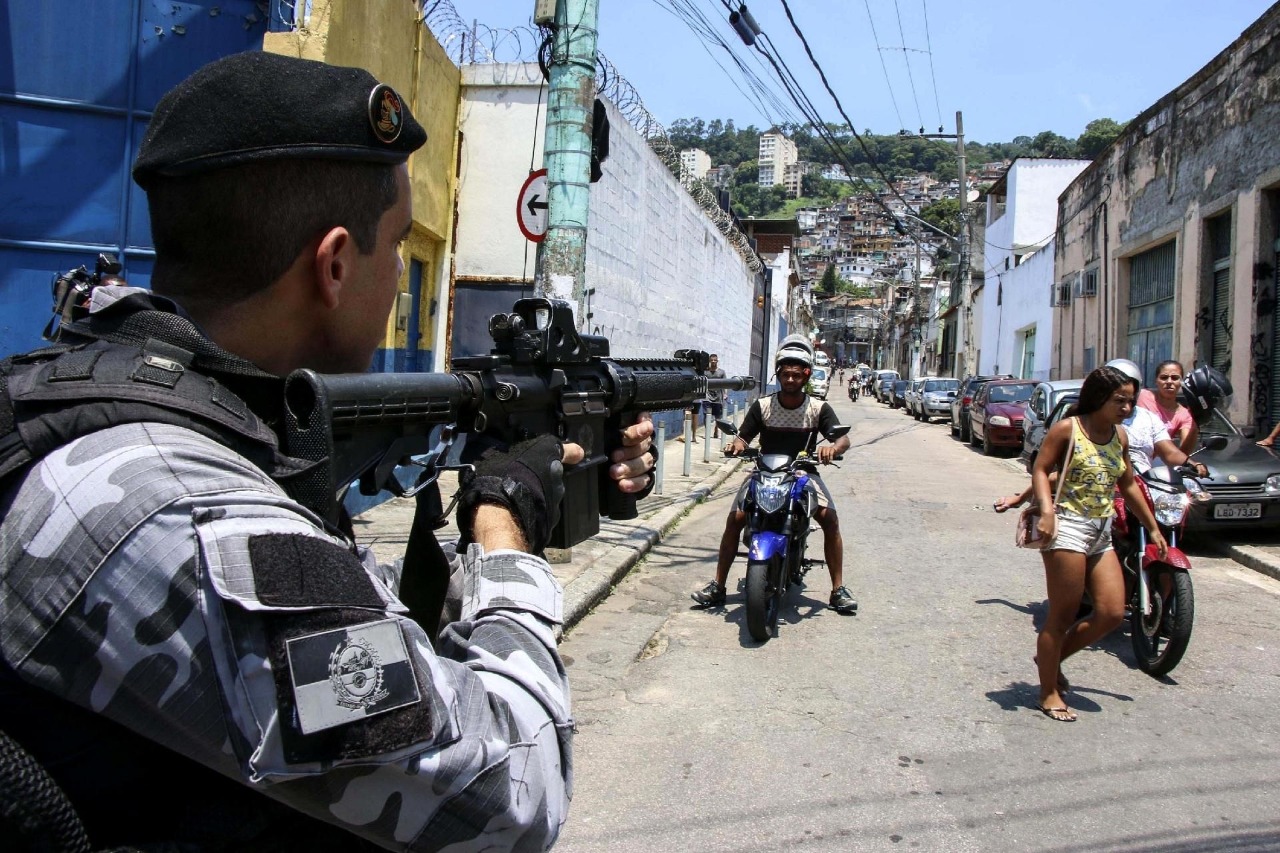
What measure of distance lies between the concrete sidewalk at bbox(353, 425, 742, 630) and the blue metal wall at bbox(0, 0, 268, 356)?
8.53 ft

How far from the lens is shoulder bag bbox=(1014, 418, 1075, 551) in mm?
4785

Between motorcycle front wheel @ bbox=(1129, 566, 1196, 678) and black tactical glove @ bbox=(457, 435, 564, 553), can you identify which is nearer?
black tactical glove @ bbox=(457, 435, 564, 553)

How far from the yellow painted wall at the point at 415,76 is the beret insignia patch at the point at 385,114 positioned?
20.6ft

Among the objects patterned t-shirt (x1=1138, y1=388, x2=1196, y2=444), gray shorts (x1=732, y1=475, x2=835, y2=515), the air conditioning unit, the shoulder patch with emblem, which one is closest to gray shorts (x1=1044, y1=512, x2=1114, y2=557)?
gray shorts (x1=732, y1=475, x2=835, y2=515)

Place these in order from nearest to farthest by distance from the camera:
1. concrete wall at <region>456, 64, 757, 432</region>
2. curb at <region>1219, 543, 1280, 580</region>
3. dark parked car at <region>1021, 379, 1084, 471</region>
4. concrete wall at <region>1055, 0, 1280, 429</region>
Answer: curb at <region>1219, 543, 1280, 580</region>, concrete wall at <region>456, 64, 757, 432</region>, concrete wall at <region>1055, 0, 1280, 429</region>, dark parked car at <region>1021, 379, 1084, 471</region>

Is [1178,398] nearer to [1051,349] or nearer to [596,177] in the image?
[596,177]

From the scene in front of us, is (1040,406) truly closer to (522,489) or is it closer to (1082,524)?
(1082,524)

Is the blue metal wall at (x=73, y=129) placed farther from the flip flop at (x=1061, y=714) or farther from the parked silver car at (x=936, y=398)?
the parked silver car at (x=936, y=398)

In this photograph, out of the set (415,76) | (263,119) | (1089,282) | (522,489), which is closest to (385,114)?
(263,119)

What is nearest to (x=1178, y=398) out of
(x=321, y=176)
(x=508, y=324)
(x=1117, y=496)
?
(x=1117, y=496)

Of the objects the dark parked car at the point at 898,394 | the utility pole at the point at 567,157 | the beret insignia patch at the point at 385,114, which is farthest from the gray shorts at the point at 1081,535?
the dark parked car at the point at 898,394

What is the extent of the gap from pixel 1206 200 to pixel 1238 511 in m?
8.58

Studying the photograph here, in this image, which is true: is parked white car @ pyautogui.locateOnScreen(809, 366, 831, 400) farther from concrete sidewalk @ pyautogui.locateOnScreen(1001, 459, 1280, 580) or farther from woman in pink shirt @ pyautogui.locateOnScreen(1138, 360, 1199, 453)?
concrete sidewalk @ pyautogui.locateOnScreen(1001, 459, 1280, 580)

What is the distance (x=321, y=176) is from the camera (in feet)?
4.02
